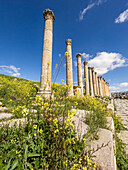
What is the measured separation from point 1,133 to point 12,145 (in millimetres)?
363

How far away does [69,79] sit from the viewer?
1208cm

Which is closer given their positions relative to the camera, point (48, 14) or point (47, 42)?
point (47, 42)

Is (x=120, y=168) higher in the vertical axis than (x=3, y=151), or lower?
lower

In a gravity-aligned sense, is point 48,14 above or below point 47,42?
above

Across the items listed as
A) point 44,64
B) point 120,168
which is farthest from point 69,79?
point 120,168

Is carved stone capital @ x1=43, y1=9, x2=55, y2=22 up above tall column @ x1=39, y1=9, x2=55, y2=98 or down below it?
above

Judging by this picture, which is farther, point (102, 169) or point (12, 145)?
point (12, 145)

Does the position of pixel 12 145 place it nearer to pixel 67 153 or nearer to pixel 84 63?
pixel 67 153

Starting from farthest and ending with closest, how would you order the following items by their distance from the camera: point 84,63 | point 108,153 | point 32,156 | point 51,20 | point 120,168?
point 84,63 < point 51,20 < point 120,168 < point 108,153 < point 32,156

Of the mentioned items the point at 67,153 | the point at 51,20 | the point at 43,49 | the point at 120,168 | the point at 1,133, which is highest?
the point at 51,20

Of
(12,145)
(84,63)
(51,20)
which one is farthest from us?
(84,63)

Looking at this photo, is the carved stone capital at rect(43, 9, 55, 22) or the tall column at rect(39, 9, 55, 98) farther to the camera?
the carved stone capital at rect(43, 9, 55, 22)

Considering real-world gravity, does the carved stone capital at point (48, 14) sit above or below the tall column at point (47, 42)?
above

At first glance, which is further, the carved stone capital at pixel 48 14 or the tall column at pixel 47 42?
the carved stone capital at pixel 48 14
